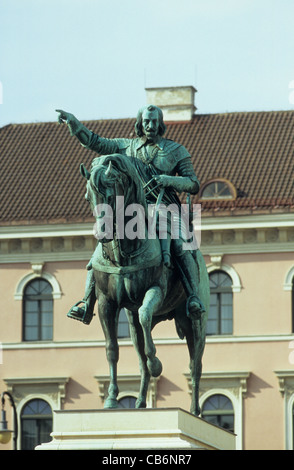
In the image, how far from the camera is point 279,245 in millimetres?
47062

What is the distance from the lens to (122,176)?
19906 mm

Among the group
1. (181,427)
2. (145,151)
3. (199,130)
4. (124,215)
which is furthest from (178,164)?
(199,130)

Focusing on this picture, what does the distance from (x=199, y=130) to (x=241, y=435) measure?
29.5 ft

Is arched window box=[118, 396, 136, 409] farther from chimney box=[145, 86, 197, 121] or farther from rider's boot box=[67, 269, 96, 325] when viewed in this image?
rider's boot box=[67, 269, 96, 325]

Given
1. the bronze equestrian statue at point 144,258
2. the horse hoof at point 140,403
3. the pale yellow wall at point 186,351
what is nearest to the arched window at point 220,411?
the pale yellow wall at point 186,351

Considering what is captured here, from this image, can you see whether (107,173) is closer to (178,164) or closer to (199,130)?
(178,164)

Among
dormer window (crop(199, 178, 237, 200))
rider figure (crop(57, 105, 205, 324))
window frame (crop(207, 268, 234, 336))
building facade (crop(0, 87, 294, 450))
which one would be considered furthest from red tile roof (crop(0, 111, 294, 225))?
rider figure (crop(57, 105, 205, 324))

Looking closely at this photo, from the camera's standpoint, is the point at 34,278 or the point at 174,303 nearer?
the point at 174,303

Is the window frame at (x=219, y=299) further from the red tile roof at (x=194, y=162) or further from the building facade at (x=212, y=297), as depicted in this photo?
the red tile roof at (x=194, y=162)

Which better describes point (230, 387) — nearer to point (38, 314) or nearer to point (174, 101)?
point (38, 314)

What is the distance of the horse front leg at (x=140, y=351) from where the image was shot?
21.0 m

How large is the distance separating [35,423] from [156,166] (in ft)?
85.4

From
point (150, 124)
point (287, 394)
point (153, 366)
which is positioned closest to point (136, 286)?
point (153, 366)
